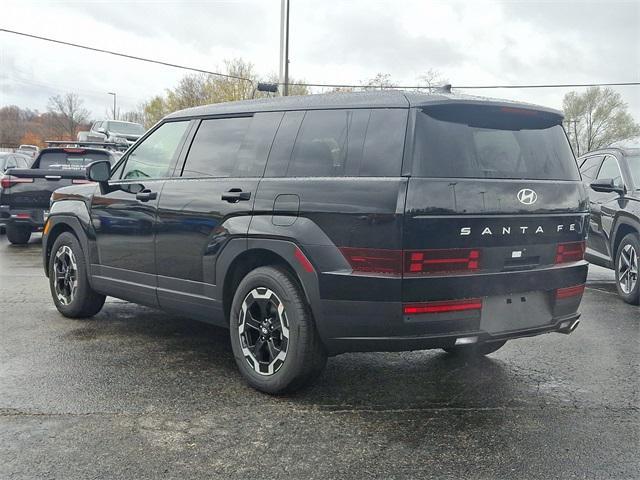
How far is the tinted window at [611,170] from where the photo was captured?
7477mm

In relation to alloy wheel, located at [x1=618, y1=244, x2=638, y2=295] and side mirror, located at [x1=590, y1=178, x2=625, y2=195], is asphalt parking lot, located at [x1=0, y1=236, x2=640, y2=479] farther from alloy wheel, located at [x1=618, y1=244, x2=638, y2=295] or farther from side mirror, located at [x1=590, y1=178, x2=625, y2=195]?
side mirror, located at [x1=590, y1=178, x2=625, y2=195]

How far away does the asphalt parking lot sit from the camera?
3.01 metres

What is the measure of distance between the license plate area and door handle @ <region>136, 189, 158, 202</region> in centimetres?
265

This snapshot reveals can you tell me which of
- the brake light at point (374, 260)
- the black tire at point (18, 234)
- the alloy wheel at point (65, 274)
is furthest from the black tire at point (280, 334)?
the black tire at point (18, 234)

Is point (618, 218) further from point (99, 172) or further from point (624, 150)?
point (99, 172)

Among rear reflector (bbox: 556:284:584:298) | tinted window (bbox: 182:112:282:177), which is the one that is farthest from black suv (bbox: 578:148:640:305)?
tinted window (bbox: 182:112:282:177)

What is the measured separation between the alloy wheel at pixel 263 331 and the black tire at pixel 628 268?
15.7 feet

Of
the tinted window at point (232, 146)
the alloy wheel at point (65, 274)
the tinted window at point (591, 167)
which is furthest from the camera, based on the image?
the tinted window at point (591, 167)

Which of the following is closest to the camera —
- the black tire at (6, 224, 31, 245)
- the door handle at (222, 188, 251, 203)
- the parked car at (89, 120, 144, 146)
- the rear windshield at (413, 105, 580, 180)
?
the rear windshield at (413, 105, 580, 180)

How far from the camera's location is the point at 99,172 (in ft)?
17.7

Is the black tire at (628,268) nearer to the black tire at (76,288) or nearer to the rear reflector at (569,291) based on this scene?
the rear reflector at (569,291)

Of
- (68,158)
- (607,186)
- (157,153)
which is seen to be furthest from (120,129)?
(607,186)

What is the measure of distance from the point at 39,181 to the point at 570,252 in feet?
31.0

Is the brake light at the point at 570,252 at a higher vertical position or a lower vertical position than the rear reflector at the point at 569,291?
higher
